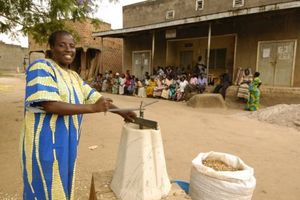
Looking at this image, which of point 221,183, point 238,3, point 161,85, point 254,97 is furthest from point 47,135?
point 238,3

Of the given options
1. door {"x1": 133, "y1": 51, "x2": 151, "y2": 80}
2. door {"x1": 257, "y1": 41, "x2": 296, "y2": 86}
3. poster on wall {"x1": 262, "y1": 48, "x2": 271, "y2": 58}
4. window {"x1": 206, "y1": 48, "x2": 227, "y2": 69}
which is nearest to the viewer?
door {"x1": 257, "y1": 41, "x2": 296, "y2": 86}

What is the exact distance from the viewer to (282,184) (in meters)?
2.83

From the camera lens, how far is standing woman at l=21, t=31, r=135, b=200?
4.34 ft

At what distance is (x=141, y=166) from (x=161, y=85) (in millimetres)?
9493

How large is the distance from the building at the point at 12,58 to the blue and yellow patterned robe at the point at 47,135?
30.4 metres

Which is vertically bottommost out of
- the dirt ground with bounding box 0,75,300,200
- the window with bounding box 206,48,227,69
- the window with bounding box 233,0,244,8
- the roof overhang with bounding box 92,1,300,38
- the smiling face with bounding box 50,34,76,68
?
the dirt ground with bounding box 0,75,300,200

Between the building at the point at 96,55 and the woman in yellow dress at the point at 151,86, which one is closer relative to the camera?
the woman in yellow dress at the point at 151,86

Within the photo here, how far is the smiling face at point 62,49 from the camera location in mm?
1452

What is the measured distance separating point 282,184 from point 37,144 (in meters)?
2.73

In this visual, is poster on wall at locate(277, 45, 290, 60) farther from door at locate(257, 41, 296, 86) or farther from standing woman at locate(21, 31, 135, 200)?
standing woman at locate(21, 31, 135, 200)

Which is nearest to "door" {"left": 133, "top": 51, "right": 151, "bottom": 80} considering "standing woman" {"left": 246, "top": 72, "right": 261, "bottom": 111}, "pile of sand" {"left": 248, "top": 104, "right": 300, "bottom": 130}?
"standing woman" {"left": 246, "top": 72, "right": 261, "bottom": 111}

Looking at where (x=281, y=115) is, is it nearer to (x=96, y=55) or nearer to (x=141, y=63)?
(x=141, y=63)

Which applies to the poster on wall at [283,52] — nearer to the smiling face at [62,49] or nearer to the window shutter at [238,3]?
the window shutter at [238,3]

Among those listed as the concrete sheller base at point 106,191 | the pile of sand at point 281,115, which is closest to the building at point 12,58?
the pile of sand at point 281,115
